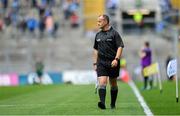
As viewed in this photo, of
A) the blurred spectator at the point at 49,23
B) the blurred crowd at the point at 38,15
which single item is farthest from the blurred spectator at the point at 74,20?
the blurred spectator at the point at 49,23

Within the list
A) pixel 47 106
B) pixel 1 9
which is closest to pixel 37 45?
pixel 1 9

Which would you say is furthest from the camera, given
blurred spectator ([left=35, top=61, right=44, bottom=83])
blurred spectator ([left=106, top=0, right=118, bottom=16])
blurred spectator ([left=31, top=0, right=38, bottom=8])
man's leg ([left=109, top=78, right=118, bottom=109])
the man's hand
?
blurred spectator ([left=31, top=0, right=38, bottom=8])

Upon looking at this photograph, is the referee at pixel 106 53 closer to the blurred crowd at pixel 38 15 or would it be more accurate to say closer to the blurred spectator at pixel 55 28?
the blurred crowd at pixel 38 15

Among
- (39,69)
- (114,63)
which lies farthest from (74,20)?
(114,63)

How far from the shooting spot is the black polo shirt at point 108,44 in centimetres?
1677

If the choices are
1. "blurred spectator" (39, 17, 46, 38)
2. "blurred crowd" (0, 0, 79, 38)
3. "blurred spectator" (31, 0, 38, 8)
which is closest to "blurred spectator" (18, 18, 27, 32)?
"blurred crowd" (0, 0, 79, 38)

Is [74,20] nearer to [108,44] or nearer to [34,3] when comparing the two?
[34,3]

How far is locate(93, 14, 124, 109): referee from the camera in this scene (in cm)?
1658

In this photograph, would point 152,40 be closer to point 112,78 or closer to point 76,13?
point 76,13

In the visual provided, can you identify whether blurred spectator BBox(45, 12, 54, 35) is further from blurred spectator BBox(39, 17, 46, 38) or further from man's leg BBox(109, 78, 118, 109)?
man's leg BBox(109, 78, 118, 109)

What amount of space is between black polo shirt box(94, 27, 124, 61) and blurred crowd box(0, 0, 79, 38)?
3013 centimetres

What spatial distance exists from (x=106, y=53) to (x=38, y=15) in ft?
104

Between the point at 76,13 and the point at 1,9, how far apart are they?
18.3 feet

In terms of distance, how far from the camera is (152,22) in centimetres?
4600
